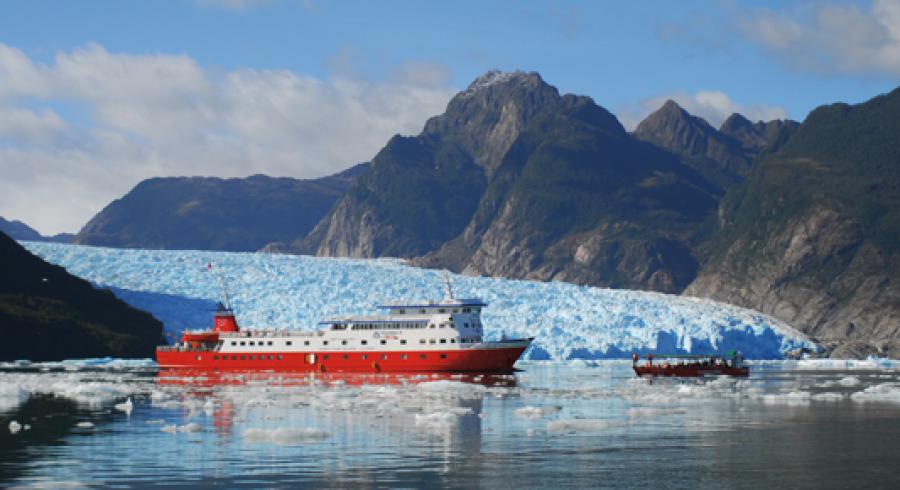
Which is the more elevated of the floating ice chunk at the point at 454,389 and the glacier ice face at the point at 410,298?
the glacier ice face at the point at 410,298

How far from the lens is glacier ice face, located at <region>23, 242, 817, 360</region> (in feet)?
349

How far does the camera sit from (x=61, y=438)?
3569 centimetres

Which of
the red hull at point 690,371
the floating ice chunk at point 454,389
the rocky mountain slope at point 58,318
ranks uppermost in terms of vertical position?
the rocky mountain slope at point 58,318

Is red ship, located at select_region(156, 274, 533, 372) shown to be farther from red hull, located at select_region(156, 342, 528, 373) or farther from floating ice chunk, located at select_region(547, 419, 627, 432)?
floating ice chunk, located at select_region(547, 419, 627, 432)

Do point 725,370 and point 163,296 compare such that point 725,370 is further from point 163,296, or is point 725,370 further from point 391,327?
point 163,296

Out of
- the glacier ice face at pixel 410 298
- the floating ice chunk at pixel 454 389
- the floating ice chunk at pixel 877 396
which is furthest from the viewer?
the glacier ice face at pixel 410 298

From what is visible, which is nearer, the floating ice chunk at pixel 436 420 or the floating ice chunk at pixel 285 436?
the floating ice chunk at pixel 285 436

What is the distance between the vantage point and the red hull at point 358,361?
79.5 m

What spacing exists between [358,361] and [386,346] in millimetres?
2443

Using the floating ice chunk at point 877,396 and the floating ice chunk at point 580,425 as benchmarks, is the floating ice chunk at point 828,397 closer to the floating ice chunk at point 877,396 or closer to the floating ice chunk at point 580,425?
the floating ice chunk at point 877,396

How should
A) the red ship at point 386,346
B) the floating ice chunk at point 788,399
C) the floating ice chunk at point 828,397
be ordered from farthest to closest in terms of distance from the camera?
1. the red ship at point 386,346
2. the floating ice chunk at point 828,397
3. the floating ice chunk at point 788,399

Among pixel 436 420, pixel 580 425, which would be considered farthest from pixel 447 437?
pixel 580 425

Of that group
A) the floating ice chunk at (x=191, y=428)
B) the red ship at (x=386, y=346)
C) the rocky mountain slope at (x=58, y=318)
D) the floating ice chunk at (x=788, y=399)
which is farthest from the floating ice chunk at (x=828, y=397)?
the rocky mountain slope at (x=58, y=318)

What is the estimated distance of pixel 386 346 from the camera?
81.4m
